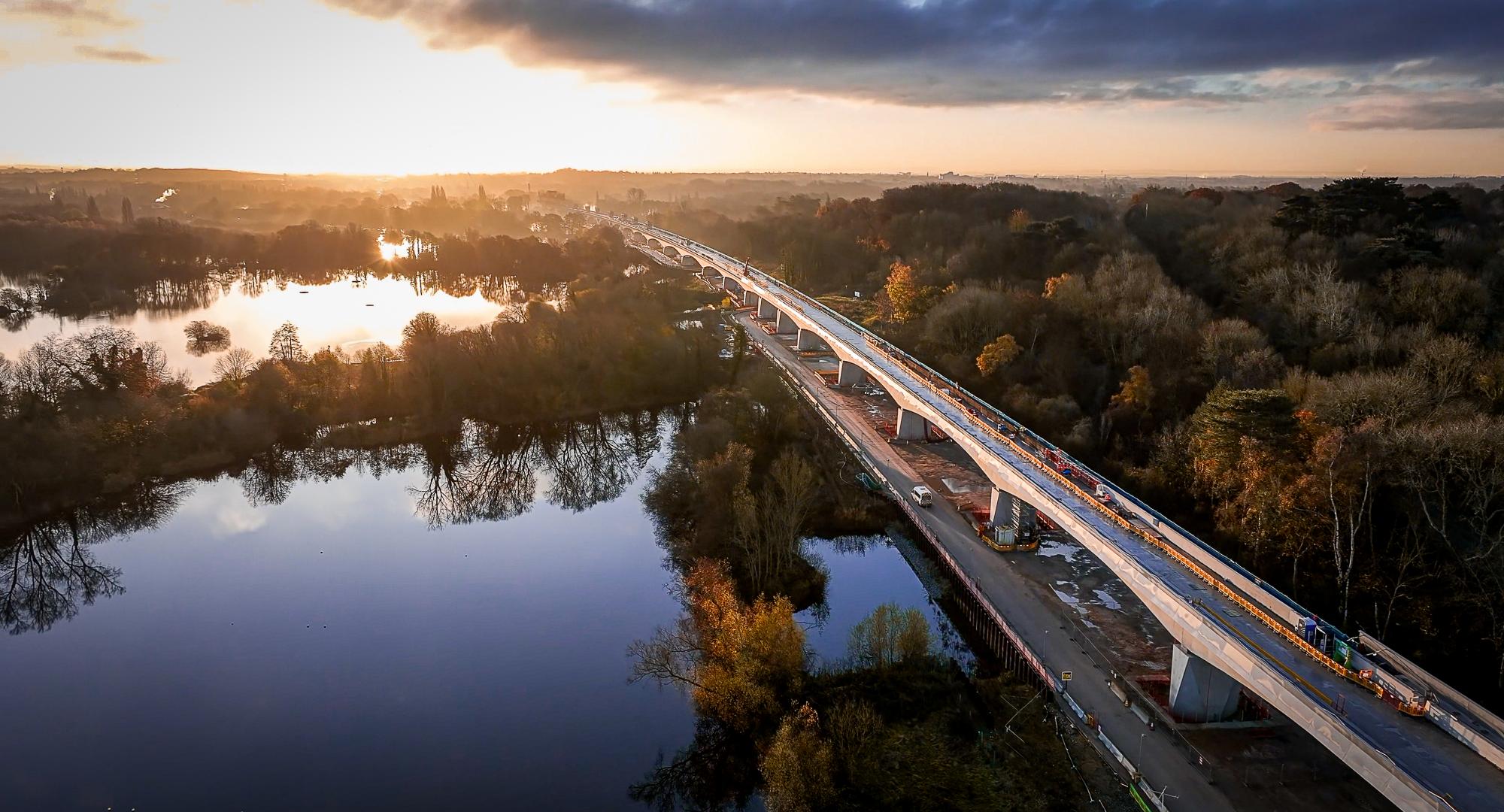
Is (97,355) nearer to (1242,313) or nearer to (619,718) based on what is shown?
(619,718)

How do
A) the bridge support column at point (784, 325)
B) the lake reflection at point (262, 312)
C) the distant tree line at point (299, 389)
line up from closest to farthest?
the distant tree line at point (299, 389)
the lake reflection at point (262, 312)
the bridge support column at point (784, 325)

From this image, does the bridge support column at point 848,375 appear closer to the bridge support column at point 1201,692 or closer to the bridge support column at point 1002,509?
the bridge support column at point 1002,509

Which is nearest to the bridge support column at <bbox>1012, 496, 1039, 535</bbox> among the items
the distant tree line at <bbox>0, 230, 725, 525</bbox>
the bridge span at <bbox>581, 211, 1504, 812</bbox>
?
the bridge span at <bbox>581, 211, 1504, 812</bbox>

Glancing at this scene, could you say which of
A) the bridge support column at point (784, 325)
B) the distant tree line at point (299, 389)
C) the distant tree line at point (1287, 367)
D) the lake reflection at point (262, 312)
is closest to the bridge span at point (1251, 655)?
the distant tree line at point (1287, 367)

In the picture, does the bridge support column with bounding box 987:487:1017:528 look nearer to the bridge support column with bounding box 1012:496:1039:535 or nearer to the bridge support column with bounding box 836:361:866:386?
the bridge support column with bounding box 1012:496:1039:535

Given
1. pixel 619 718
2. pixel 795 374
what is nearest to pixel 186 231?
pixel 795 374

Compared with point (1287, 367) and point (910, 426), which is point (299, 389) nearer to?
point (910, 426)

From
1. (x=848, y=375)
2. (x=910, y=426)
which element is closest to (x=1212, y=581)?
(x=910, y=426)
